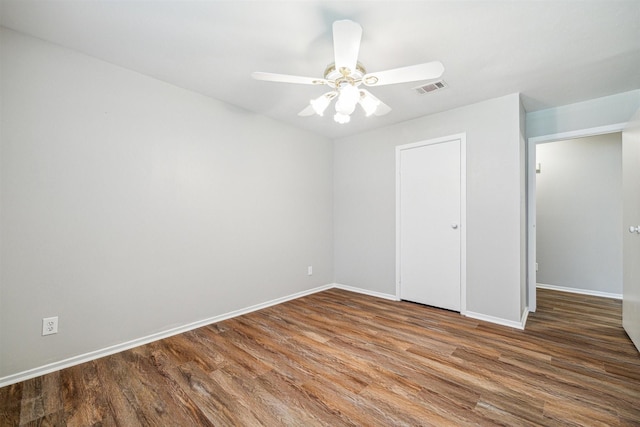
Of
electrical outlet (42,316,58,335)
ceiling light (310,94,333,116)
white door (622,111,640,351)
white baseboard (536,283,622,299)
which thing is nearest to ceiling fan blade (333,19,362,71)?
ceiling light (310,94,333,116)

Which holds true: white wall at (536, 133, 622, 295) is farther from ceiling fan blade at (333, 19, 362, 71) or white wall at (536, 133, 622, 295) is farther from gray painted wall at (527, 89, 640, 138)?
ceiling fan blade at (333, 19, 362, 71)

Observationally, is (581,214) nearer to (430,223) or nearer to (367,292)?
(430,223)

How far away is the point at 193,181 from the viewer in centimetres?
265

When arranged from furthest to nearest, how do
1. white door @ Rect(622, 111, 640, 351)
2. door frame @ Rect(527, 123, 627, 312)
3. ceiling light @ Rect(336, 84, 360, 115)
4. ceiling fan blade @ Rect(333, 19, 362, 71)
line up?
door frame @ Rect(527, 123, 627, 312) → white door @ Rect(622, 111, 640, 351) → ceiling light @ Rect(336, 84, 360, 115) → ceiling fan blade @ Rect(333, 19, 362, 71)

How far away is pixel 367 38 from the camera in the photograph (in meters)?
1.83

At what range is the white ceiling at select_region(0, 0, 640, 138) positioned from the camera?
1.58 metres

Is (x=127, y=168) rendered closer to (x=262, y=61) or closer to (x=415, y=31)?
(x=262, y=61)

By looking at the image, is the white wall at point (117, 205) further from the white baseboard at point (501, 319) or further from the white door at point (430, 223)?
the white baseboard at point (501, 319)

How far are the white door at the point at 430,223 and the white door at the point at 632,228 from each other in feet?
4.29

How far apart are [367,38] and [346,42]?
48 centimetres

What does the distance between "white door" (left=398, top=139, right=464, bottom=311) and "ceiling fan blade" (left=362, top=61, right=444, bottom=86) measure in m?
1.70

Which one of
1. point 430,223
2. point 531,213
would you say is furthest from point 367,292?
point 531,213

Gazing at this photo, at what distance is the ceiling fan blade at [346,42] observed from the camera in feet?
4.55

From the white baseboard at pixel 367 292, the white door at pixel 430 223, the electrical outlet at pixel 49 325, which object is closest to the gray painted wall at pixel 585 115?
the white door at pixel 430 223
